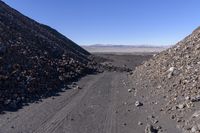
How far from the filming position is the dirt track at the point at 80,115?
1456cm

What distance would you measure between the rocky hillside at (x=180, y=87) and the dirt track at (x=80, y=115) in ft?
3.73

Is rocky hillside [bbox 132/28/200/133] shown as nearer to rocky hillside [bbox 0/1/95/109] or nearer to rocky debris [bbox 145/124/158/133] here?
rocky debris [bbox 145/124/158/133]

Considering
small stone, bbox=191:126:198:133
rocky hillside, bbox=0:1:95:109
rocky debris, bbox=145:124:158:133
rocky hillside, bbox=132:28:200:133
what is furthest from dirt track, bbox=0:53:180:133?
small stone, bbox=191:126:198:133

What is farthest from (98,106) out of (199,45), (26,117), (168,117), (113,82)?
(113,82)

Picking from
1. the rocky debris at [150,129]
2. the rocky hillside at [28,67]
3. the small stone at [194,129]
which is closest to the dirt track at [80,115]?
the rocky debris at [150,129]

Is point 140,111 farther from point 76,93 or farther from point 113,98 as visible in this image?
point 76,93

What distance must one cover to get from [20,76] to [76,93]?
3.66 metres

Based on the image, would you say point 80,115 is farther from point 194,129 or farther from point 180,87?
point 194,129

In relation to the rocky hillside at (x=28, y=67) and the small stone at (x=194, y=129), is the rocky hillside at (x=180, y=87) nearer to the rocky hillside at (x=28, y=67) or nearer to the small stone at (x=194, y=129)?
the small stone at (x=194, y=129)

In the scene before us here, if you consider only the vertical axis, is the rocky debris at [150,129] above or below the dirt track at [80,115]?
above

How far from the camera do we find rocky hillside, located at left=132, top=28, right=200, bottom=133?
1371cm

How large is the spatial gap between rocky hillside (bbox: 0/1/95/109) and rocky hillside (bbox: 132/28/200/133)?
605 centimetres

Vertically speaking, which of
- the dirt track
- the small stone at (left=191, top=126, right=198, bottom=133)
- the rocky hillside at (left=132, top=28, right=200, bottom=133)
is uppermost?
the rocky hillside at (left=132, top=28, right=200, bottom=133)

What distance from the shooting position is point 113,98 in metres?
20.7
